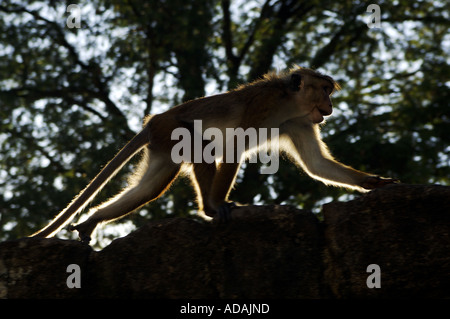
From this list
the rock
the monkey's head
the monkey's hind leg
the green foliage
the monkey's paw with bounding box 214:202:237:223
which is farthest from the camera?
the green foliage

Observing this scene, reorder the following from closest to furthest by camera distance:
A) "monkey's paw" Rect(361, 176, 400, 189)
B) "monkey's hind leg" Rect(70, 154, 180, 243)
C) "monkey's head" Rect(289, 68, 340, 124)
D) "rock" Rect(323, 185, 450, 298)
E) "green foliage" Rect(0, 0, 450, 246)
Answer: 1. "rock" Rect(323, 185, 450, 298)
2. "monkey's paw" Rect(361, 176, 400, 189)
3. "monkey's hind leg" Rect(70, 154, 180, 243)
4. "monkey's head" Rect(289, 68, 340, 124)
5. "green foliage" Rect(0, 0, 450, 246)

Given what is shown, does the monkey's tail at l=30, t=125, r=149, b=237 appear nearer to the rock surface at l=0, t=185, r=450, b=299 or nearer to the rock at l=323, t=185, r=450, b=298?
the rock surface at l=0, t=185, r=450, b=299

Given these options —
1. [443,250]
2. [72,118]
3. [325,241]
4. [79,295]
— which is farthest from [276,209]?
[72,118]

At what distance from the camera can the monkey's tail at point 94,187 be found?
4.75m

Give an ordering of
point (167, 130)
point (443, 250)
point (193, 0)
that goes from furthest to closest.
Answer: point (193, 0) → point (167, 130) → point (443, 250)

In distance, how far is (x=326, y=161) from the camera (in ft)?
17.1

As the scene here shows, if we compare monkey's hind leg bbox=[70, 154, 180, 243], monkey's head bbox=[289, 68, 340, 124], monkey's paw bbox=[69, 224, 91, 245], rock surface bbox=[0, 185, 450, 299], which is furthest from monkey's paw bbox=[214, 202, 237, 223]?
monkey's head bbox=[289, 68, 340, 124]

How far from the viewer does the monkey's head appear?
5500mm

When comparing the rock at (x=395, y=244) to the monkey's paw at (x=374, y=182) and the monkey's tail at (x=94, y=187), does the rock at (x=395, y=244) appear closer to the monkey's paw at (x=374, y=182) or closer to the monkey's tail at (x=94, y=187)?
the monkey's paw at (x=374, y=182)

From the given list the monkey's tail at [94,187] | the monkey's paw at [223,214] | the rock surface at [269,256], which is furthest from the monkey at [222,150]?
the rock surface at [269,256]
